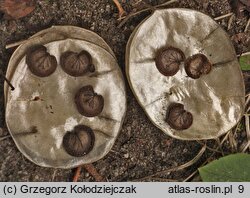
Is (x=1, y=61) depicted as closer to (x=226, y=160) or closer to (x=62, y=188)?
(x=62, y=188)

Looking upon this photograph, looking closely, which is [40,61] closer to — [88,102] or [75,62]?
[75,62]

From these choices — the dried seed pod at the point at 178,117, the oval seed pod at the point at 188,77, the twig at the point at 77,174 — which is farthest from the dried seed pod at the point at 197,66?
the twig at the point at 77,174

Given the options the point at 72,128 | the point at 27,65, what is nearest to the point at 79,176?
the point at 72,128

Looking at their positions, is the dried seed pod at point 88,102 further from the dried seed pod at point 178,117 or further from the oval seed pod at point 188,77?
the dried seed pod at point 178,117

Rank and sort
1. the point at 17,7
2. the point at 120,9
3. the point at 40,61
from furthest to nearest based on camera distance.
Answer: the point at 120,9 → the point at 17,7 → the point at 40,61

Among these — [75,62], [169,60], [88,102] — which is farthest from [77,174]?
[169,60]
